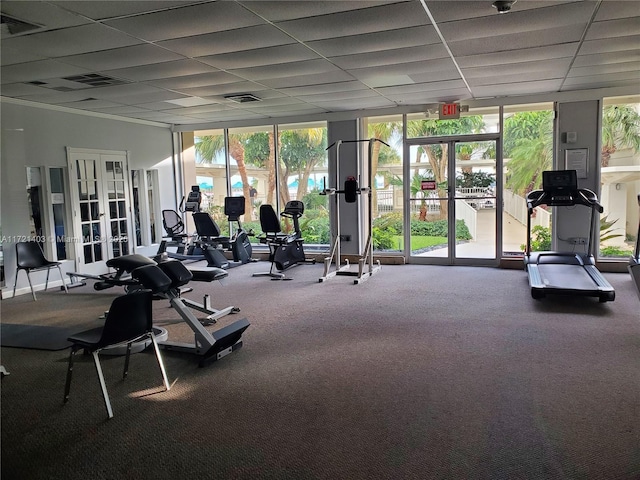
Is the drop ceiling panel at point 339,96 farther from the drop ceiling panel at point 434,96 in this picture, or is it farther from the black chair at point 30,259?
the black chair at point 30,259

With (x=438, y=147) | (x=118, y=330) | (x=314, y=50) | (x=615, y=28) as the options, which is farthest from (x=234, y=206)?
(x=615, y=28)

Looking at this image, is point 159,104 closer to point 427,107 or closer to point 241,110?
point 241,110

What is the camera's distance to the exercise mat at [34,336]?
457 centimetres

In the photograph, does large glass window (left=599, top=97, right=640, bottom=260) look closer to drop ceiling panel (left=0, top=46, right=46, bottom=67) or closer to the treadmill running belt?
the treadmill running belt

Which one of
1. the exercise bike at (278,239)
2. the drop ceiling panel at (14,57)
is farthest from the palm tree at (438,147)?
the drop ceiling panel at (14,57)

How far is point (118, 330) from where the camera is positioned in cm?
321

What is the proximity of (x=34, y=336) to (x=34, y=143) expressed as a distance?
350 centimetres

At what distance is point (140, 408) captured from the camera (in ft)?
10.7

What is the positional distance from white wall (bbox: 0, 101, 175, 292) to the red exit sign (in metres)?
5.48

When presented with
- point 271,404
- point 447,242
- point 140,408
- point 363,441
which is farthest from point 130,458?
point 447,242

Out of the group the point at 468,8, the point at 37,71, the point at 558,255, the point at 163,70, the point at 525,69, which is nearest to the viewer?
the point at 468,8

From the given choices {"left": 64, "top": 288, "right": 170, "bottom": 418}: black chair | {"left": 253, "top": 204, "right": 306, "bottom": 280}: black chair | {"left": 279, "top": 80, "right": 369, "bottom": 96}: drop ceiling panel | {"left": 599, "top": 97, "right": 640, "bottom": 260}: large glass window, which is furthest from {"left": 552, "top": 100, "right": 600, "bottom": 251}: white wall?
{"left": 64, "top": 288, "right": 170, "bottom": 418}: black chair

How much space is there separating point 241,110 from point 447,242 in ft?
13.8

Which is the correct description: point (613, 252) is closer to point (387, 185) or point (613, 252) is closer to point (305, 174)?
point (387, 185)
